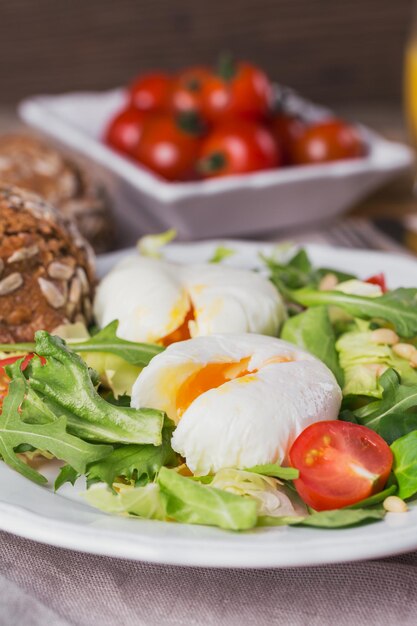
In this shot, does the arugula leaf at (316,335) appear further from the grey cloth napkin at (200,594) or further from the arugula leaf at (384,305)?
the grey cloth napkin at (200,594)

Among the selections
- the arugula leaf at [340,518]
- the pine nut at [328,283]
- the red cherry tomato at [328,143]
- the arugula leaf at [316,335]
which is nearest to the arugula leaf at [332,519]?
the arugula leaf at [340,518]

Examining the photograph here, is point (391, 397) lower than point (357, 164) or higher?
higher

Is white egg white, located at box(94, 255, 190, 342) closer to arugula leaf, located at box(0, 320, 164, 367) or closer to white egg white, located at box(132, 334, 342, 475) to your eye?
arugula leaf, located at box(0, 320, 164, 367)

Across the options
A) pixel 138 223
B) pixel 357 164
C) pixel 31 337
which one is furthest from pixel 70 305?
pixel 357 164

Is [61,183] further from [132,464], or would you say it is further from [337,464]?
[337,464]

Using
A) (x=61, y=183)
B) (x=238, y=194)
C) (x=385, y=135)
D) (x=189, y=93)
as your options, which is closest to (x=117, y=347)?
(x=61, y=183)

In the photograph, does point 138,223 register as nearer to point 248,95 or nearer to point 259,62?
point 248,95
